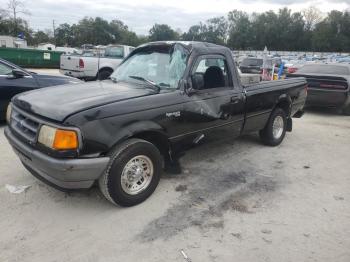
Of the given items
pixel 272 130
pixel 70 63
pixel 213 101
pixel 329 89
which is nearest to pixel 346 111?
pixel 329 89

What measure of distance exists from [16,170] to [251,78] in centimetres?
402

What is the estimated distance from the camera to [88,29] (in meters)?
87.6

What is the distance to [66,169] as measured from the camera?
10.5ft

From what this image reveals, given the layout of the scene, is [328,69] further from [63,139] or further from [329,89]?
[63,139]

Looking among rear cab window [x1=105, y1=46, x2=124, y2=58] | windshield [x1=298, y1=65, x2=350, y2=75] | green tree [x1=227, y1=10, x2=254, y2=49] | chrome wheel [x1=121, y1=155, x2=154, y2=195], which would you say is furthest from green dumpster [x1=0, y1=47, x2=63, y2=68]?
green tree [x1=227, y1=10, x2=254, y2=49]

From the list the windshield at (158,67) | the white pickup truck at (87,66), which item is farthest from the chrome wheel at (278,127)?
the white pickup truck at (87,66)

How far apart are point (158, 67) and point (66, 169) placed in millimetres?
1974

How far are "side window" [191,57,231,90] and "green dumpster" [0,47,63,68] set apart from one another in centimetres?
1826

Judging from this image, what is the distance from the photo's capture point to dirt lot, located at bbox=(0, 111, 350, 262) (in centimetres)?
A: 311

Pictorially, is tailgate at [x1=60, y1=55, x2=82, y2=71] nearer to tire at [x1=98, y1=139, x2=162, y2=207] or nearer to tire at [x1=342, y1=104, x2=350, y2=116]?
tire at [x1=342, y1=104, x2=350, y2=116]

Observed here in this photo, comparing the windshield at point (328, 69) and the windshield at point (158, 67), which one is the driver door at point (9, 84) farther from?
the windshield at point (328, 69)

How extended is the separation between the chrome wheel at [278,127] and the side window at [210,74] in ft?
6.37

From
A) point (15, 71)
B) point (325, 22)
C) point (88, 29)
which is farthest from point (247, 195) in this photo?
point (325, 22)

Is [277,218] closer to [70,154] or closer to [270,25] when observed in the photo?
[70,154]
